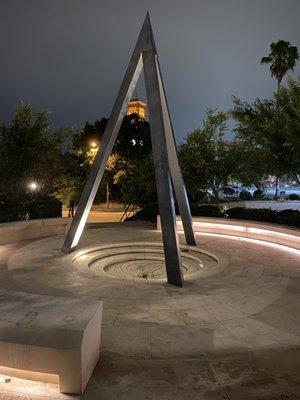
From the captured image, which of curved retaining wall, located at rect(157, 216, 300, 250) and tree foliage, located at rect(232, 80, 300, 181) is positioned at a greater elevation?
tree foliage, located at rect(232, 80, 300, 181)

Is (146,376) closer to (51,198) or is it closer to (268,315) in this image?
(268,315)

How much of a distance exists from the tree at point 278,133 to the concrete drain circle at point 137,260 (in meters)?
6.52

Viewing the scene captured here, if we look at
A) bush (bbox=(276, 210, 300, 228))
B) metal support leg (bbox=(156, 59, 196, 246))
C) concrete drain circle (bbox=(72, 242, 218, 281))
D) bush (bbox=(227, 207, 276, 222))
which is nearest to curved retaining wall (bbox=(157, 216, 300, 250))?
bush (bbox=(276, 210, 300, 228))

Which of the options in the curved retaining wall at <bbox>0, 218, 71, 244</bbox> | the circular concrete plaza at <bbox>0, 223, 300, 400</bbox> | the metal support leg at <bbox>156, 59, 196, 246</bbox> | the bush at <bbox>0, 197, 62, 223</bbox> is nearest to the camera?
the circular concrete plaza at <bbox>0, 223, 300, 400</bbox>

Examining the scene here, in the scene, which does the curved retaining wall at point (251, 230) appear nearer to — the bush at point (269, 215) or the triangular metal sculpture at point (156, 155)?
the bush at point (269, 215)

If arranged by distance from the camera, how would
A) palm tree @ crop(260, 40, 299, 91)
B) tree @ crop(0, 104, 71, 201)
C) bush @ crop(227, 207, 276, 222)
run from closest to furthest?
bush @ crop(227, 207, 276, 222)
tree @ crop(0, 104, 71, 201)
palm tree @ crop(260, 40, 299, 91)

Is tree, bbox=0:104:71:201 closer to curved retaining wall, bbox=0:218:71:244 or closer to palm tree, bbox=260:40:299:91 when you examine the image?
curved retaining wall, bbox=0:218:71:244

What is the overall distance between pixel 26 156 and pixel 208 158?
9.34 meters

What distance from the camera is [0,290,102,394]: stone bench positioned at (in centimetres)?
362

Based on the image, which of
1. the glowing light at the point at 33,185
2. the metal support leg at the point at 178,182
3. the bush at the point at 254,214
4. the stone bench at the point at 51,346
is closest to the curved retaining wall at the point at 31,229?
the metal support leg at the point at 178,182

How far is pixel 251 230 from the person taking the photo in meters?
13.7

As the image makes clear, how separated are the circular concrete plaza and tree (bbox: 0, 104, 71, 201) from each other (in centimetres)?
679

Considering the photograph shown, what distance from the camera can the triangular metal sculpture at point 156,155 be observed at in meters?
8.30

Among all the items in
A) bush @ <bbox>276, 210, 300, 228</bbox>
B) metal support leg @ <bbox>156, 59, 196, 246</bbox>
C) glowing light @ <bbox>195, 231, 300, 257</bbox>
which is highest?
metal support leg @ <bbox>156, 59, 196, 246</bbox>
